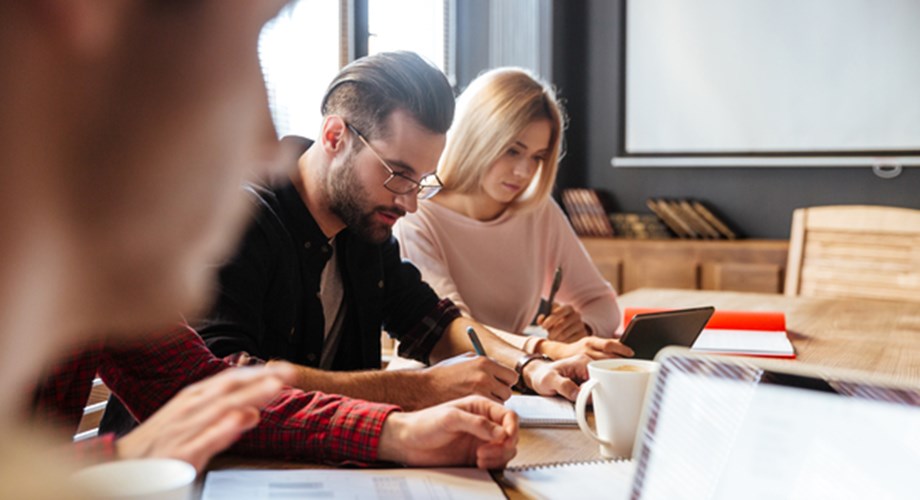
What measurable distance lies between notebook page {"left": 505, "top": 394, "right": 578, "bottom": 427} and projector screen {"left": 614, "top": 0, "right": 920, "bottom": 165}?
10.6 feet

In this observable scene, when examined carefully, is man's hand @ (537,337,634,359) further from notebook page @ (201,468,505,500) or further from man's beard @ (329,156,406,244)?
notebook page @ (201,468,505,500)

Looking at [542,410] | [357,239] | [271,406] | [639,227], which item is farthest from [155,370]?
[639,227]

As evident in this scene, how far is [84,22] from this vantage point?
270 mm

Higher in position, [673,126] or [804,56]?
[804,56]

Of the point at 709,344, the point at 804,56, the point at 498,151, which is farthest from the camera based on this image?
the point at 804,56

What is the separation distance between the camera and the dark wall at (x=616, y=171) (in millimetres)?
4160

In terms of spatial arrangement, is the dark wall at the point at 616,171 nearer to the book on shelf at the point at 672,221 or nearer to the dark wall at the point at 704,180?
the dark wall at the point at 704,180

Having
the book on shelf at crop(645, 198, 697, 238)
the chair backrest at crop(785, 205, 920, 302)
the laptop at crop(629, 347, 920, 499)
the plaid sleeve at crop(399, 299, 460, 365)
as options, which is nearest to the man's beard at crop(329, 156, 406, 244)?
the plaid sleeve at crop(399, 299, 460, 365)

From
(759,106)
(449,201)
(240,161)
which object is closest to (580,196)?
(759,106)

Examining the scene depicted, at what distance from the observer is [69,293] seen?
0.29 meters

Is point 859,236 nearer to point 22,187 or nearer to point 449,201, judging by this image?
point 449,201

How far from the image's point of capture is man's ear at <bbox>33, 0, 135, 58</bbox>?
0.87 ft

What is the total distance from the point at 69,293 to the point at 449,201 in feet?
6.65

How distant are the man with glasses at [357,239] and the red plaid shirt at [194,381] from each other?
0.29m
